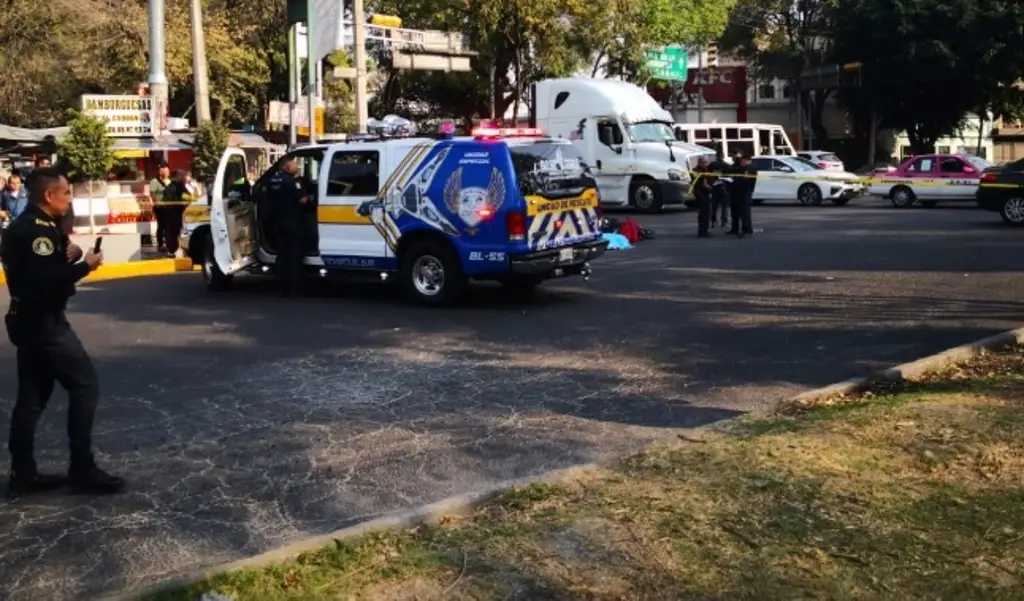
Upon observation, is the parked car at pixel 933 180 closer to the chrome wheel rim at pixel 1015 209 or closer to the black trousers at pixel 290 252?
the chrome wheel rim at pixel 1015 209

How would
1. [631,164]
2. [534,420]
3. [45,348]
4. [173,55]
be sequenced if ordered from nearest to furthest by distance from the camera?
1. [45,348]
2. [534,420]
3. [631,164]
4. [173,55]

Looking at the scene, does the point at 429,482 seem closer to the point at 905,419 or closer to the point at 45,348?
the point at 45,348

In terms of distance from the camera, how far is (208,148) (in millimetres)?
Result: 21047

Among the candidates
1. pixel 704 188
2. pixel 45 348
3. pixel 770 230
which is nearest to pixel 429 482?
pixel 45 348

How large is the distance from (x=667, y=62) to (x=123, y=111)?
2553cm

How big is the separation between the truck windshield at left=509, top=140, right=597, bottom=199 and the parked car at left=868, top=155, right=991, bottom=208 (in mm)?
16460

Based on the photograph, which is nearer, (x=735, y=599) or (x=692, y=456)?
(x=735, y=599)

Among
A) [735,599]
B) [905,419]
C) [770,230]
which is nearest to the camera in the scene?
[735,599]

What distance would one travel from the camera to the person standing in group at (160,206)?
1817 cm

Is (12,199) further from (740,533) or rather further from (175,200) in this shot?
(740,533)

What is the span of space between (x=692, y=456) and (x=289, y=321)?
647 centimetres

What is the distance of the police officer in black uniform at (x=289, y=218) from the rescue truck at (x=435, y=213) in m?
0.14

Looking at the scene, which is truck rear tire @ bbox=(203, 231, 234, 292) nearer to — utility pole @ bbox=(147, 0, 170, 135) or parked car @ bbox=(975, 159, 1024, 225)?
utility pole @ bbox=(147, 0, 170, 135)

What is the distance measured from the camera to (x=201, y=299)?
44.6 ft
